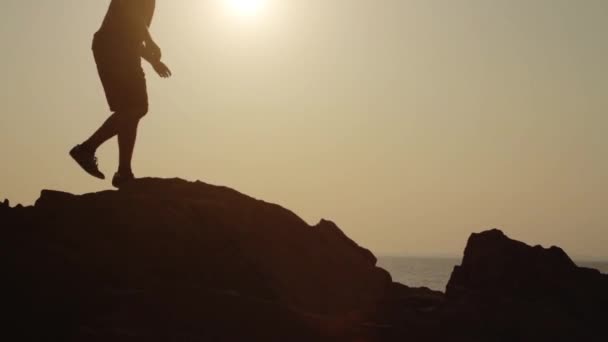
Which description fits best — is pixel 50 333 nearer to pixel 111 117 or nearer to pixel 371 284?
pixel 111 117

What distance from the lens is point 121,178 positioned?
474 inches

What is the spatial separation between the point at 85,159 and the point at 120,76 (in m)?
1.31

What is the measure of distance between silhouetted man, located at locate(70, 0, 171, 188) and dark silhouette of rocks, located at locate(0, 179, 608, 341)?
0.82 m

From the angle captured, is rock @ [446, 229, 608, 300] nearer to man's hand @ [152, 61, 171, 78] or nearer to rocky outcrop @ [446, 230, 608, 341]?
rocky outcrop @ [446, 230, 608, 341]

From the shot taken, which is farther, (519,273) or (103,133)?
(519,273)

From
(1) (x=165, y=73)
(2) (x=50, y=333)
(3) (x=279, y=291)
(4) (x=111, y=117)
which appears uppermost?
(1) (x=165, y=73)

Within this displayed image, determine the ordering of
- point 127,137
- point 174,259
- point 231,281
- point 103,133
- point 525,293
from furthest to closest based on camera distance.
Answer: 1. point 525,293
2. point 127,137
3. point 103,133
4. point 231,281
5. point 174,259

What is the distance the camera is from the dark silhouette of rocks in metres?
8.76

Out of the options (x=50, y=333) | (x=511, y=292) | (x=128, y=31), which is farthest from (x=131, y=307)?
(x=511, y=292)

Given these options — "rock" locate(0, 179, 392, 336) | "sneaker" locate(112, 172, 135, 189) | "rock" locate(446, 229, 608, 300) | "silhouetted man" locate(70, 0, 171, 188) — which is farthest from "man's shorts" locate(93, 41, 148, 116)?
"rock" locate(446, 229, 608, 300)

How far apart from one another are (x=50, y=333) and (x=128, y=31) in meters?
4.72

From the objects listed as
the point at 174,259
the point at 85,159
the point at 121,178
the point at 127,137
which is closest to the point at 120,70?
the point at 127,137

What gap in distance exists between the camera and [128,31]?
11164 millimetres

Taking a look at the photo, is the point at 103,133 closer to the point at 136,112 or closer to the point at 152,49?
the point at 136,112
